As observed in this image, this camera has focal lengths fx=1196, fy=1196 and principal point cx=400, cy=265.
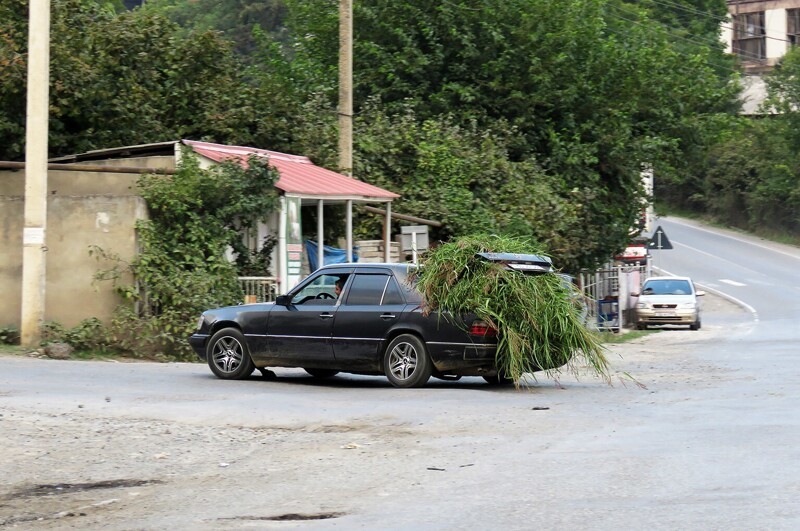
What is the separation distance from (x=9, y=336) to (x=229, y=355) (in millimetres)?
5823

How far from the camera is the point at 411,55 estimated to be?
114 ft

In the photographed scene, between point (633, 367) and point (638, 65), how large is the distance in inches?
672

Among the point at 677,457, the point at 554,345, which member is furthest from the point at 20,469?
the point at 554,345

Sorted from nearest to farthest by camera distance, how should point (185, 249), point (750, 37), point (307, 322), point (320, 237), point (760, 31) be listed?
point (307, 322), point (185, 249), point (320, 237), point (760, 31), point (750, 37)

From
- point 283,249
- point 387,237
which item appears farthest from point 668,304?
point 283,249

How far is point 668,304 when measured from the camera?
119ft

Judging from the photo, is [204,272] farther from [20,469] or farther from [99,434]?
[20,469]

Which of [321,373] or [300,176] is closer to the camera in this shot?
[321,373]

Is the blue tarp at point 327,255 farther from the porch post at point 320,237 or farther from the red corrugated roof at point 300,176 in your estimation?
the red corrugated roof at point 300,176

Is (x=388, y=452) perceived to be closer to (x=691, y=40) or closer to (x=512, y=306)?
(x=512, y=306)

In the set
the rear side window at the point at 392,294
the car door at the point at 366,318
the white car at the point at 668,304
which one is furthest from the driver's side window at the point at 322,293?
the white car at the point at 668,304

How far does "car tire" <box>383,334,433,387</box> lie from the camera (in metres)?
15.0

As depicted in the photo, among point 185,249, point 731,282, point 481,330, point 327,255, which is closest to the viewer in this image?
point 481,330

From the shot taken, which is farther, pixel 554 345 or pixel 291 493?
pixel 554 345
